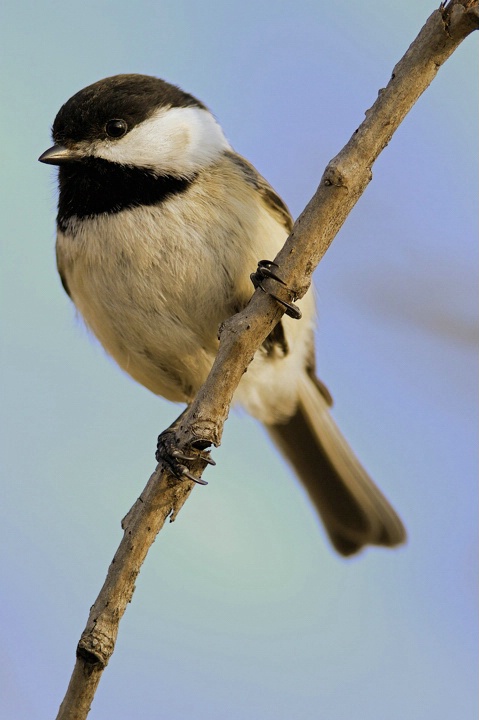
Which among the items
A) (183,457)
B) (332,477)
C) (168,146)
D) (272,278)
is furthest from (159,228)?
(332,477)

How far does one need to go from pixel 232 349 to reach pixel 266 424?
173 cm

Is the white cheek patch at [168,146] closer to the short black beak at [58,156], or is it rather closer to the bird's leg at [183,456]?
the short black beak at [58,156]

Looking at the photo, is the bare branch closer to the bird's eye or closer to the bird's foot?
the bird's foot

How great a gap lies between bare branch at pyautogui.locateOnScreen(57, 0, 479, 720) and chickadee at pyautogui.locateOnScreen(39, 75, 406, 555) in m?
0.62

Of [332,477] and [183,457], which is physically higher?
[332,477]

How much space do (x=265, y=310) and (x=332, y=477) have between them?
5.67 feet

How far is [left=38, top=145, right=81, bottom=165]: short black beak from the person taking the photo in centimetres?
271

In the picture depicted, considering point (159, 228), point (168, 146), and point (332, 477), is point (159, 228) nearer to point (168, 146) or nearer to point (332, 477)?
point (168, 146)

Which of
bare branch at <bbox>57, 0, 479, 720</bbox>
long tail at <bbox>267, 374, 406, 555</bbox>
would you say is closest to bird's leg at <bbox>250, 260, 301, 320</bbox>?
bare branch at <bbox>57, 0, 479, 720</bbox>

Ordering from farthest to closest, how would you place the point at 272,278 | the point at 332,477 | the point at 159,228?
1. the point at 332,477
2. the point at 159,228
3. the point at 272,278

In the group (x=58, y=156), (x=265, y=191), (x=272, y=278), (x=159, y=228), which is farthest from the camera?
(x=265, y=191)

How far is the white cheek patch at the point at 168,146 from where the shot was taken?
8.91 ft

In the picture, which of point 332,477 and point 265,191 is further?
point 332,477

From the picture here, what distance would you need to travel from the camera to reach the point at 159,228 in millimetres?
2602
